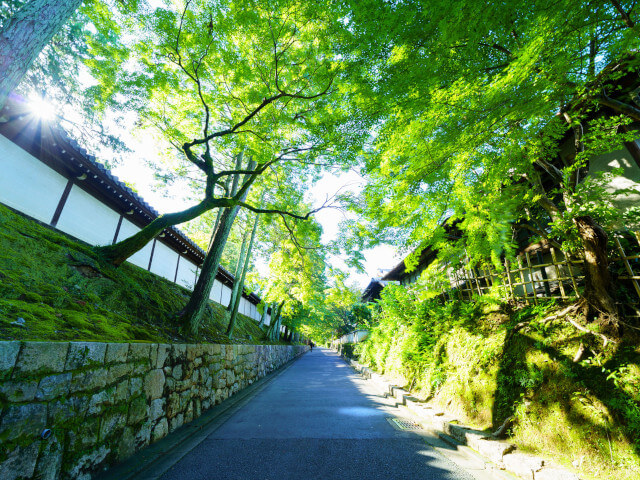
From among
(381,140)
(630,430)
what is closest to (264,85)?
(381,140)

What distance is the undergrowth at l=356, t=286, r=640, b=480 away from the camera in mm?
3369

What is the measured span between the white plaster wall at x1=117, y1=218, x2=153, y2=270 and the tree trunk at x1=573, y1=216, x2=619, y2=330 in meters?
12.3

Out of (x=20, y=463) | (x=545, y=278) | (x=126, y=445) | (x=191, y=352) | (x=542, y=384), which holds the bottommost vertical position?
(x=126, y=445)

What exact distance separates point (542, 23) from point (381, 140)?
294 centimetres

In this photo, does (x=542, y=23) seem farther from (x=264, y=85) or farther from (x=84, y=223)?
(x=84, y=223)

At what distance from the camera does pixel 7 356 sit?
2.54 m

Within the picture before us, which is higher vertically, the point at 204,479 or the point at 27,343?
the point at 27,343

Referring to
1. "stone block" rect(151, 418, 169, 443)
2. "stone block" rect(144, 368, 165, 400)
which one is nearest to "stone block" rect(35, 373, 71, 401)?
"stone block" rect(144, 368, 165, 400)

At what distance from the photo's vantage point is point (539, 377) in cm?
441

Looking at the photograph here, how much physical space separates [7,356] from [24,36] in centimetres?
486

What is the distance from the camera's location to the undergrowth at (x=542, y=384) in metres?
3.37

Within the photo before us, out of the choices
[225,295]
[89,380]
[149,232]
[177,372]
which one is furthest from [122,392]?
[225,295]

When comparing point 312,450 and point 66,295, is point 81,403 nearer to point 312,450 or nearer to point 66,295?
point 66,295

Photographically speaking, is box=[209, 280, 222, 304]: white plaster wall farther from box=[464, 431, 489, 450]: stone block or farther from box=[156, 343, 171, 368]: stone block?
box=[464, 431, 489, 450]: stone block
